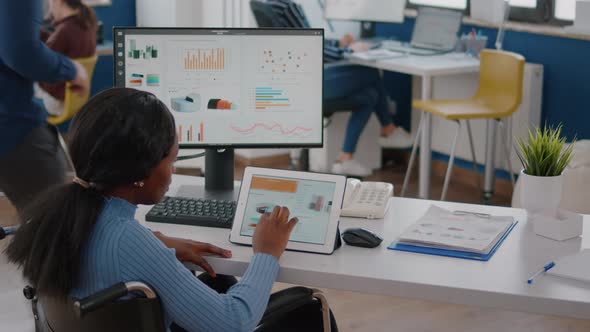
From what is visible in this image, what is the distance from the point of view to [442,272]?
182cm

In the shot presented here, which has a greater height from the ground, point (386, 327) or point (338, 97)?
point (338, 97)

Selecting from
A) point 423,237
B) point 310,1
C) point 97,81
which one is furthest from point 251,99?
point 97,81

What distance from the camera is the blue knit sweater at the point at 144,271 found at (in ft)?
5.10

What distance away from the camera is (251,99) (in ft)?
7.63

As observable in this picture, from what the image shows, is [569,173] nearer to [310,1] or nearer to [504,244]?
[504,244]

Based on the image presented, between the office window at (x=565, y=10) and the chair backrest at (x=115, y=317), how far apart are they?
3531 millimetres

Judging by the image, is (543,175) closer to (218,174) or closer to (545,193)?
(545,193)

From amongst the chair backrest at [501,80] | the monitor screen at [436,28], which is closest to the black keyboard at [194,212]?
the chair backrest at [501,80]

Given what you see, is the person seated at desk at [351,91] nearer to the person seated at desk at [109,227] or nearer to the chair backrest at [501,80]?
the chair backrest at [501,80]

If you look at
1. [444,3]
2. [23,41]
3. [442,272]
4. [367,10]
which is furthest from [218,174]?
[444,3]

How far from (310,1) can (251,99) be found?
330 centimetres

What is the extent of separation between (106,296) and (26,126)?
1.29 meters

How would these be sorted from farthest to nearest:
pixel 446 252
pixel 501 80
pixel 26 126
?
pixel 501 80 < pixel 26 126 < pixel 446 252

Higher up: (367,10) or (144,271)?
(367,10)
